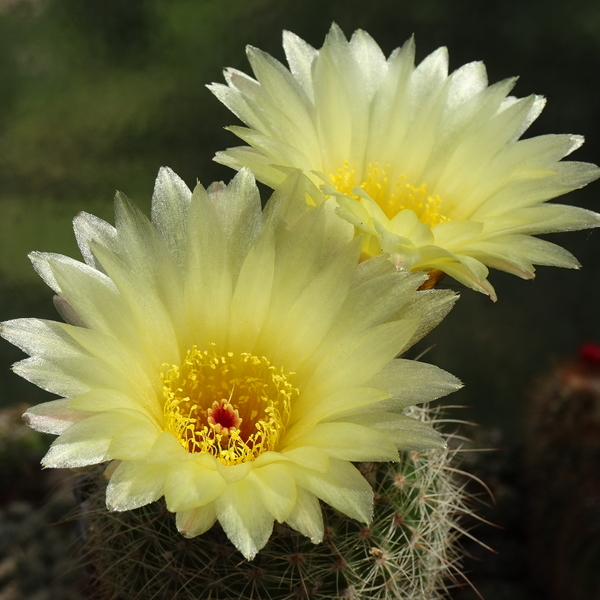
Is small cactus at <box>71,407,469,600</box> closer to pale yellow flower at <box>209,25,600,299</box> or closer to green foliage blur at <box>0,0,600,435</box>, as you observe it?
pale yellow flower at <box>209,25,600,299</box>

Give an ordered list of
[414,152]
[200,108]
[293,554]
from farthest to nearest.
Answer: [200,108] < [414,152] < [293,554]

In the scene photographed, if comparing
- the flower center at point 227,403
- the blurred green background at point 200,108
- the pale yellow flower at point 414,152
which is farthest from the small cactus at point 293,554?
the blurred green background at point 200,108

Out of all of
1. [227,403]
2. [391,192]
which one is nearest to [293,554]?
[227,403]

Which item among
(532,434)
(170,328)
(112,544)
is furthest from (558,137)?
(532,434)

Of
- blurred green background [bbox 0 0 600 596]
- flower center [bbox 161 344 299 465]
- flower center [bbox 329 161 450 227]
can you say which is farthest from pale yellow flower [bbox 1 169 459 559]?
blurred green background [bbox 0 0 600 596]

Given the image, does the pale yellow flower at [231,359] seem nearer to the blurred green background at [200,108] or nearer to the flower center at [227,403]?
the flower center at [227,403]

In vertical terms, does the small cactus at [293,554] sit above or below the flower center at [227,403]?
below

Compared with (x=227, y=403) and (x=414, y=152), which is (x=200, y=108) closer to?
(x=414, y=152)
